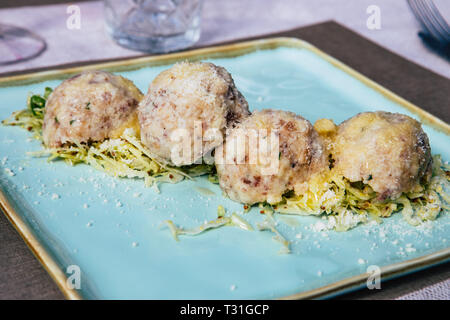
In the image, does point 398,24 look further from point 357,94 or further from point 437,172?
point 437,172

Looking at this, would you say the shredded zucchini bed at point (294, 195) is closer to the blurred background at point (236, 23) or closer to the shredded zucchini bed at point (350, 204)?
the shredded zucchini bed at point (350, 204)

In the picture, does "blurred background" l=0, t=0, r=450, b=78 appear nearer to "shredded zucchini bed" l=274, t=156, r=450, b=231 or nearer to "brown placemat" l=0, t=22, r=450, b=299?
"brown placemat" l=0, t=22, r=450, b=299

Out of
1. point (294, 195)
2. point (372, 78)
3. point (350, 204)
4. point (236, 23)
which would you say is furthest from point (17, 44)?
point (350, 204)

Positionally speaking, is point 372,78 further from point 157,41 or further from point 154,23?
point 154,23

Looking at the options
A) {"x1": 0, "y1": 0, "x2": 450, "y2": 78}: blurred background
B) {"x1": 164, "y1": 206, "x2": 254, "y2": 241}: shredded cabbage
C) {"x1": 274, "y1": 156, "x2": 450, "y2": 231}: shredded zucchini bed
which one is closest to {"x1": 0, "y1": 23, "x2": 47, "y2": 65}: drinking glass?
{"x1": 0, "y1": 0, "x2": 450, "y2": 78}: blurred background

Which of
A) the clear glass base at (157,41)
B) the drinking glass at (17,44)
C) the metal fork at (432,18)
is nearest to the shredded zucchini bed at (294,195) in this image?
the drinking glass at (17,44)

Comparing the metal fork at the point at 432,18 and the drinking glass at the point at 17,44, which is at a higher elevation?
the metal fork at the point at 432,18
